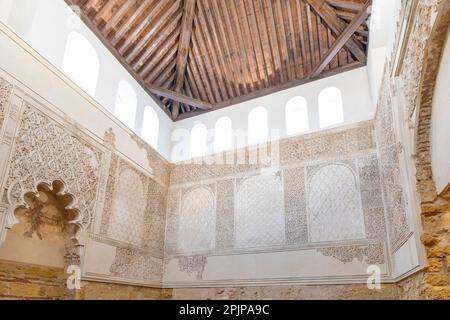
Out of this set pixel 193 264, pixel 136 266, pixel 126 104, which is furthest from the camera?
pixel 126 104

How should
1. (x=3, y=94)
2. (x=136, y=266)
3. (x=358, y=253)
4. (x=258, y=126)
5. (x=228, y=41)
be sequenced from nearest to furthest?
(x=3, y=94)
(x=358, y=253)
(x=136, y=266)
(x=228, y=41)
(x=258, y=126)

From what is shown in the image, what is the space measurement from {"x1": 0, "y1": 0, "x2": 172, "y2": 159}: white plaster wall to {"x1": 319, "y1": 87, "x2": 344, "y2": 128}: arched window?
376cm

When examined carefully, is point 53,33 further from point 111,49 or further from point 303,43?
point 303,43

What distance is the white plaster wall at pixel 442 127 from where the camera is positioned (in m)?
2.65

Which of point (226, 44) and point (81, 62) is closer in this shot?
point (81, 62)

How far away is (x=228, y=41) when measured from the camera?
22.8 feet

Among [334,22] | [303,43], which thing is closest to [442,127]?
[334,22]

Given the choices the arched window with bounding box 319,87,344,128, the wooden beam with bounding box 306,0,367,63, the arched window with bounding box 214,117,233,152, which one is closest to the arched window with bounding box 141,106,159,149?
the arched window with bounding box 214,117,233,152

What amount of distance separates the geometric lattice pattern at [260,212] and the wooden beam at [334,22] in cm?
286

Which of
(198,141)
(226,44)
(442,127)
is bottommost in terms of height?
(442,127)

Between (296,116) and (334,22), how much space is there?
189cm

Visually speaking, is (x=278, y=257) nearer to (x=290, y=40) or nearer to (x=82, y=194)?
(x=82, y=194)

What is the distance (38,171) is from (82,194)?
85 centimetres

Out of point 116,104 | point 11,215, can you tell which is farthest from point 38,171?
point 116,104
